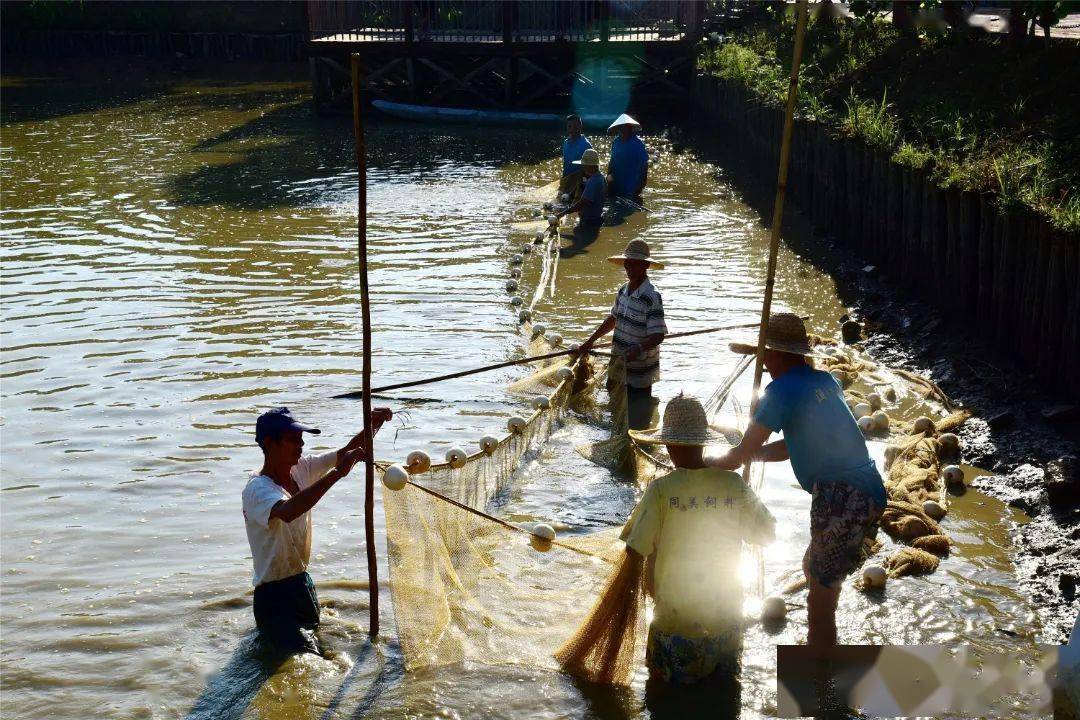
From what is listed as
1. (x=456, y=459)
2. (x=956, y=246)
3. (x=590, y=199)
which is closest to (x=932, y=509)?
(x=456, y=459)

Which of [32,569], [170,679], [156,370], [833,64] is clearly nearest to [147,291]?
[156,370]

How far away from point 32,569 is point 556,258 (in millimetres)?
7710

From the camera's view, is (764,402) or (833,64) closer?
(764,402)

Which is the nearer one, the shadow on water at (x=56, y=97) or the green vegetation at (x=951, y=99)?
the green vegetation at (x=951, y=99)

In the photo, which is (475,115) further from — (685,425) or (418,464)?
(685,425)

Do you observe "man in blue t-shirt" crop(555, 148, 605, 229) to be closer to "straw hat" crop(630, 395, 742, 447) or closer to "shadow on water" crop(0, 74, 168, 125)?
"straw hat" crop(630, 395, 742, 447)

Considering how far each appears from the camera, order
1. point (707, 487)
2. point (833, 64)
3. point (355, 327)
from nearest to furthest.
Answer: point (707, 487) < point (355, 327) < point (833, 64)

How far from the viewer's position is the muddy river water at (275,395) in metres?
5.54

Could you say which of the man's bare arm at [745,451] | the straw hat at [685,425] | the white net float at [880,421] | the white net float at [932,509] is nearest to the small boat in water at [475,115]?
the white net float at [880,421]

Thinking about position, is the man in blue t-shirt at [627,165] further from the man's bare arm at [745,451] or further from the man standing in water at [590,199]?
the man's bare arm at [745,451]

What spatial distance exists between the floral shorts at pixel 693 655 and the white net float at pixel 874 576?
1396mm

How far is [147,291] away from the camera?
12.4m

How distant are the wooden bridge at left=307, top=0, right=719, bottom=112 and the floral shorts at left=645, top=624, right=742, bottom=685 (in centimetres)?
2109

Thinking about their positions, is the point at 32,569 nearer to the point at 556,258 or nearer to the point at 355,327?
the point at 355,327
